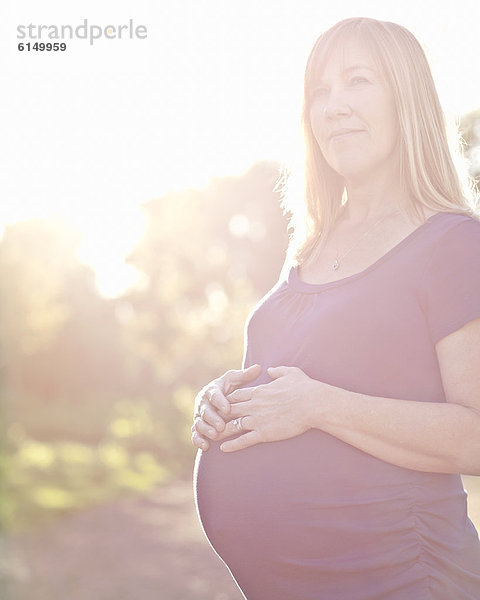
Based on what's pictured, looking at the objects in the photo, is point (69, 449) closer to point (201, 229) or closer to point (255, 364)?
point (201, 229)

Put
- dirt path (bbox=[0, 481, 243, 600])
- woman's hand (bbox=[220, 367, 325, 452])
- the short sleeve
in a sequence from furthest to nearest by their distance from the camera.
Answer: dirt path (bbox=[0, 481, 243, 600]), woman's hand (bbox=[220, 367, 325, 452]), the short sleeve

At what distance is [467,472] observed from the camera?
5.44ft

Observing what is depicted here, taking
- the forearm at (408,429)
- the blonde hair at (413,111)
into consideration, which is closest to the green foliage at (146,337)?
the forearm at (408,429)

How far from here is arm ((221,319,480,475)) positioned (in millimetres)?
1576

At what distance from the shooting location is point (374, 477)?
5.50 ft

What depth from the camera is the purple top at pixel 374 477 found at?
1.63 m

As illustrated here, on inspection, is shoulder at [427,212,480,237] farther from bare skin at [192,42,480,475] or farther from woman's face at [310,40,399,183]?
woman's face at [310,40,399,183]

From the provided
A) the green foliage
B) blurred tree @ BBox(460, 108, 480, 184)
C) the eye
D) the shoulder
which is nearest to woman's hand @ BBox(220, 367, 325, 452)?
the shoulder

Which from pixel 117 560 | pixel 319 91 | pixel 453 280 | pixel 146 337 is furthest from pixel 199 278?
pixel 453 280

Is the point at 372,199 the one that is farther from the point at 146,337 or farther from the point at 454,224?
the point at 146,337

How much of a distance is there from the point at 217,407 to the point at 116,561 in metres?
4.26

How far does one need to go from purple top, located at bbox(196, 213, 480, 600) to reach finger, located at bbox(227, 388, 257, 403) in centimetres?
13

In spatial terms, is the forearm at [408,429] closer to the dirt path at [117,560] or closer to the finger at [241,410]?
the finger at [241,410]

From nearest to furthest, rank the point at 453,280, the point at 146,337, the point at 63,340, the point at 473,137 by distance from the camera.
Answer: the point at 453,280
the point at 473,137
the point at 146,337
the point at 63,340
